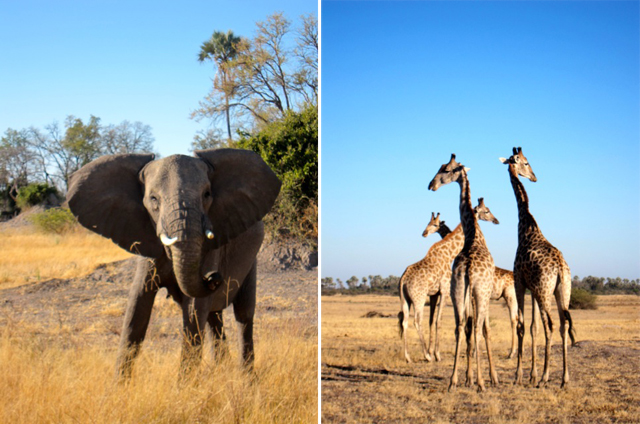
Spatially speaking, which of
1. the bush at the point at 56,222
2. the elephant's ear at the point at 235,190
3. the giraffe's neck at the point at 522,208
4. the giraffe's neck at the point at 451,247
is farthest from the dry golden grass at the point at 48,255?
the giraffe's neck at the point at 522,208

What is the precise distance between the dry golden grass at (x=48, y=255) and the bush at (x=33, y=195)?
3049mm

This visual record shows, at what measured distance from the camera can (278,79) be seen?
1547 centimetres

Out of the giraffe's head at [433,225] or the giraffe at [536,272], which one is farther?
the giraffe's head at [433,225]

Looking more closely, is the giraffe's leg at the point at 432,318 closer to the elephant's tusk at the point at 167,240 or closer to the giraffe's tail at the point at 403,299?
the giraffe's tail at the point at 403,299

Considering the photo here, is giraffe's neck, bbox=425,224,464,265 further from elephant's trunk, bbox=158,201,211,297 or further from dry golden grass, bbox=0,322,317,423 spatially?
elephant's trunk, bbox=158,201,211,297

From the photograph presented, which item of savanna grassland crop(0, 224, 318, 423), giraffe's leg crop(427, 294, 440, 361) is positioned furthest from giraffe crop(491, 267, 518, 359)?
savanna grassland crop(0, 224, 318, 423)

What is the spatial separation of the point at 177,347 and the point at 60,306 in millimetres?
3364

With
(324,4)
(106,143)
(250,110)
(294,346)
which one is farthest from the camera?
(106,143)

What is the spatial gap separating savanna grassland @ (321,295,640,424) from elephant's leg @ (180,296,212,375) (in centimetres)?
303

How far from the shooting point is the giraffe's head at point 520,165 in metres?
6.71

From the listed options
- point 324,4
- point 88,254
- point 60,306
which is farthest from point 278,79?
point 60,306

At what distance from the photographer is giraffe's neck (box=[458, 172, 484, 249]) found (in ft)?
22.1

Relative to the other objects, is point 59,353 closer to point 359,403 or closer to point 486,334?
point 359,403

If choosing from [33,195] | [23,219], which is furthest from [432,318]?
[33,195]
